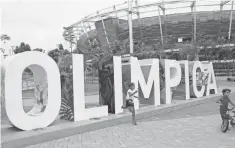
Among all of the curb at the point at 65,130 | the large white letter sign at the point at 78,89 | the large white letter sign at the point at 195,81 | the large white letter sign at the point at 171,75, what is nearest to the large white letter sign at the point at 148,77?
the large white letter sign at the point at 171,75

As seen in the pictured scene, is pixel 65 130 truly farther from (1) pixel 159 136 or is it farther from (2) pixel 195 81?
(2) pixel 195 81

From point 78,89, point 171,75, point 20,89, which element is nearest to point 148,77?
point 171,75

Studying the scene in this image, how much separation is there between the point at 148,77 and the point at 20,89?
5.47 metres

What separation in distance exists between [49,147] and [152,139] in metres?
2.44

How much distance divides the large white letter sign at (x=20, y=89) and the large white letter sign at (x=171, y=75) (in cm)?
557

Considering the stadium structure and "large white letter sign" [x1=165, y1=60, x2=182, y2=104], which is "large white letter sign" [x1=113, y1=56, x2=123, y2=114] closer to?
"large white letter sign" [x1=165, y1=60, x2=182, y2=104]

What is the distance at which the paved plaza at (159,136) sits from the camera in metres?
5.90

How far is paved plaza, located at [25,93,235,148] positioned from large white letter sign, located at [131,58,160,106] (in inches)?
66.9

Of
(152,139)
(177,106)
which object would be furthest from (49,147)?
(177,106)

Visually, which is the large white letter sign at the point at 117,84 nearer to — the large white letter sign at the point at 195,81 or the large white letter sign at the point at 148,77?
the large white letter sign at the point at 148,77

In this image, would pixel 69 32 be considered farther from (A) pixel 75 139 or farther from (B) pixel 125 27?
(A) pixel 75 139

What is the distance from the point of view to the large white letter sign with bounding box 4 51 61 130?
20.9 feet

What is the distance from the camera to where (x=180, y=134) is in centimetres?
679

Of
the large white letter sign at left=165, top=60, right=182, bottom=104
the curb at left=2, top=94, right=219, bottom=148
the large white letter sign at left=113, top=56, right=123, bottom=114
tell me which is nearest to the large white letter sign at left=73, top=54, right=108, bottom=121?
the curb at left=2, top=94, right=219, bottom=148
